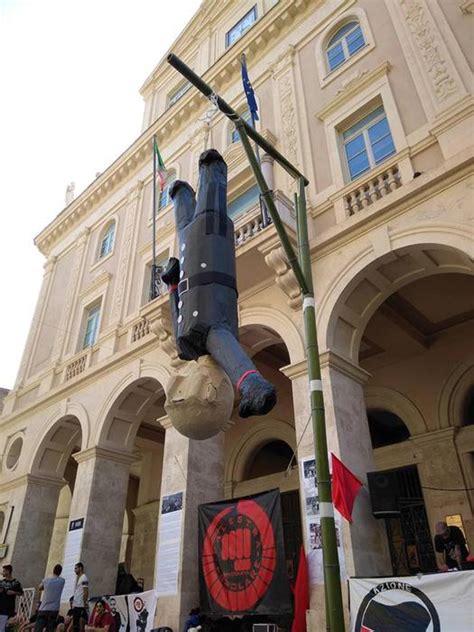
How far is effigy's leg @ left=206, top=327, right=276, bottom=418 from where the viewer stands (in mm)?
2619

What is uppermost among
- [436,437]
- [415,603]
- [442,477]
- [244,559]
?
[436,437]

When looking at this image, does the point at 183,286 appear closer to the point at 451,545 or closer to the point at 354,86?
the point at 451,545

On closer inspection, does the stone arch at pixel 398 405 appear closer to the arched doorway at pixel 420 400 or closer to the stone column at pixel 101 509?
the arched doorway at pixel 420 400

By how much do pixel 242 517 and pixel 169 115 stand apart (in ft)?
47.5

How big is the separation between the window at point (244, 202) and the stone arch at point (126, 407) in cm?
484

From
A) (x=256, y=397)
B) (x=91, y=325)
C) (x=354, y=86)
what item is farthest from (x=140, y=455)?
(x=256, y=397)

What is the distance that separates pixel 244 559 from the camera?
7.80 m

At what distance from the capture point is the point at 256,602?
7.41 metres

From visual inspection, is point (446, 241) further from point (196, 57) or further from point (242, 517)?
point (196, 57)

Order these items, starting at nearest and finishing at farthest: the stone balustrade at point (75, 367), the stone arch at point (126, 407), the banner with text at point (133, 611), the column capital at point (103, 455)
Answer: the banner with text at point (133, 611) < the column capital at point (103, 455) < the stone arch at point (126, 407) < the stone balustrade at point (75, 367)

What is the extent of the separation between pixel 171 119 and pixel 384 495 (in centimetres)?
1495

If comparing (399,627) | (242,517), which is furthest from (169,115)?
(399,627)

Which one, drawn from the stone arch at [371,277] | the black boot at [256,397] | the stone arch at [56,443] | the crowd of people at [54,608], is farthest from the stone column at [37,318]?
the black boot at [256,397]

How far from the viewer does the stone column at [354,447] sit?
709 cm
